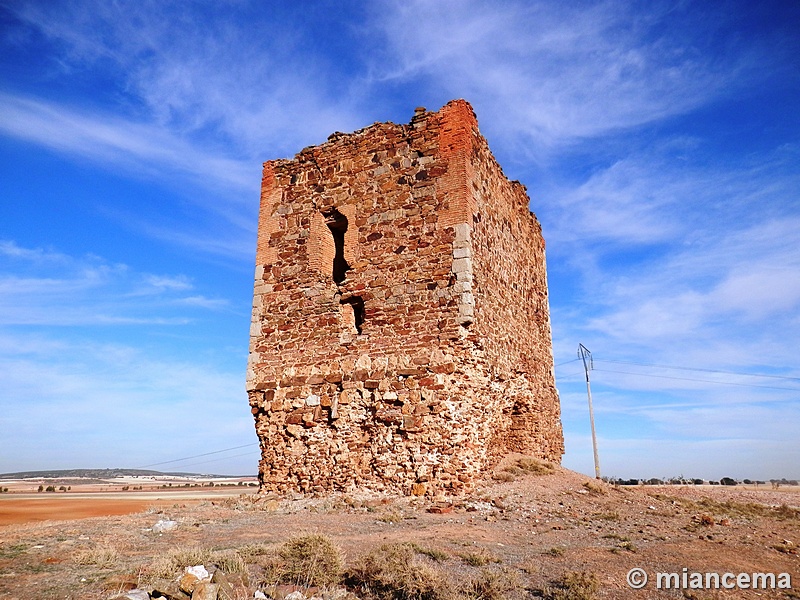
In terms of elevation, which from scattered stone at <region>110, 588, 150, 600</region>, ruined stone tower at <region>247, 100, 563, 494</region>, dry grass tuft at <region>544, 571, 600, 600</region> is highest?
ruined stone tower at <region>247, 100, 563, 494</region>

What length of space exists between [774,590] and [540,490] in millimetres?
4683

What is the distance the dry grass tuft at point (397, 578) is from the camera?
4465 mm

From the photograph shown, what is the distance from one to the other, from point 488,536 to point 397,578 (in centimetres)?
245

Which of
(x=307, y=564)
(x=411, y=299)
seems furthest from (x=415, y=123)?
(x=307, y=564)

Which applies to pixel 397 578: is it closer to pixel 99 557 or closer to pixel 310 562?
pixel 310 562

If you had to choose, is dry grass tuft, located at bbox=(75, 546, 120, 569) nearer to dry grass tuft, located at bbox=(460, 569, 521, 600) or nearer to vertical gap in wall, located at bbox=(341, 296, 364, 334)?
dry grass tuft, located at bbox=(460, 569, 521, 600)

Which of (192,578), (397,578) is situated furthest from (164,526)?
(397,578)

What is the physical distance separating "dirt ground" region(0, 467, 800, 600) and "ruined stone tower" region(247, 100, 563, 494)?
0.95 metres

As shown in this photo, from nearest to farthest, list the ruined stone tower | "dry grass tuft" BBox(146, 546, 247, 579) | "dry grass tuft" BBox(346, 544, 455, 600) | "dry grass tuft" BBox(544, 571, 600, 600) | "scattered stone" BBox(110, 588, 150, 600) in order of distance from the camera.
Result: "scattered stone" BBox(110, 588, 150, 600)
"dry grass tuft" BBox(544, 571, 600, 600)
"dry grass tuft" BBox(346, 544, 455, 600)
"dry grass tuft" BBox(146, 546, 247, 579)
the ruined stone tower

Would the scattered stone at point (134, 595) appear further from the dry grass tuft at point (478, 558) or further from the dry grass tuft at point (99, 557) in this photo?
the dry grass tuft at point (478, 558)

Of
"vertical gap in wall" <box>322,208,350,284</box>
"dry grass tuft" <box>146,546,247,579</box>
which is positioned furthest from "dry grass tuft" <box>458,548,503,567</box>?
"vertical gap in wall" <box>322,208,350,284</box>

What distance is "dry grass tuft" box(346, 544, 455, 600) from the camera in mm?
4465

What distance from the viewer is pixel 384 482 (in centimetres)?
952

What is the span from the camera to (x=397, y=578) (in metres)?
4.62
